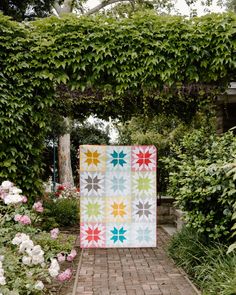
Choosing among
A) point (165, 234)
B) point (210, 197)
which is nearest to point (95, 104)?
point (165, 234)

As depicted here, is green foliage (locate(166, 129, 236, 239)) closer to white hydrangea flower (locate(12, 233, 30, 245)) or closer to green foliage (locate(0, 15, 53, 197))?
white hydrangea flower (locate(12, 233, 30, 245))

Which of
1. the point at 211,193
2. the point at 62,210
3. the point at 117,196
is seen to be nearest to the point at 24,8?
the point at 62,210

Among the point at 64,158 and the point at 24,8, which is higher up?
the point at 24,8

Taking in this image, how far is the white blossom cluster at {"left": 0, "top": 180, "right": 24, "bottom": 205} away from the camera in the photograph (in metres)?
4.16

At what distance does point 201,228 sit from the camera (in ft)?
16.4

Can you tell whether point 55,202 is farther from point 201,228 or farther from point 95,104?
point 201,228

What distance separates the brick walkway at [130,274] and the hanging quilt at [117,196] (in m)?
0.24

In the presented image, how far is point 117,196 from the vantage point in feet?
22.5

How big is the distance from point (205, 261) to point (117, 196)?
2229 mm

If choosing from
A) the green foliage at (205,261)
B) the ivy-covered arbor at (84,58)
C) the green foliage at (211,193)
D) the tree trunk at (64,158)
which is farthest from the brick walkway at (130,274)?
the tree trunk at (64,158)

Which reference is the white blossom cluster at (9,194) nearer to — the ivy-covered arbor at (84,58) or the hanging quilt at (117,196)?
the ivy-covered arbor at (84,58)

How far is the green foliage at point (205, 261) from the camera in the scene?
418cm

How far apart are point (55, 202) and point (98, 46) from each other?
15.2 feet

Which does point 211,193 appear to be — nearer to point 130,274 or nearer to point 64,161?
point 130,274
